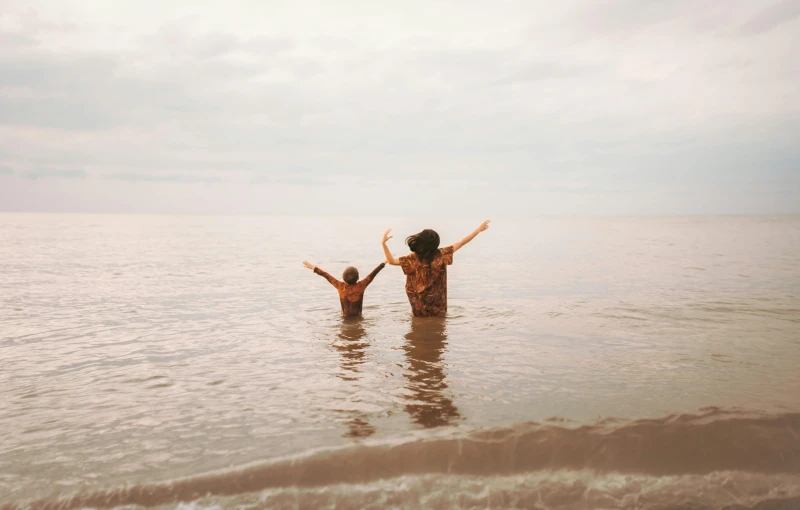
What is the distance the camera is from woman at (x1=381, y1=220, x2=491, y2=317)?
9.48 metres

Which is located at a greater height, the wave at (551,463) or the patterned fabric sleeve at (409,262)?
the patterned fabric sleeve at (409,262)

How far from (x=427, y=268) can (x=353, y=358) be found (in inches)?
115

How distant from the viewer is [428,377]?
6.38m

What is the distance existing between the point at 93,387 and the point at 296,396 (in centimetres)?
247

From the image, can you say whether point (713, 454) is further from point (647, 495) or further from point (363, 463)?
point (363, 463)

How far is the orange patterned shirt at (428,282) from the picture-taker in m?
9.80

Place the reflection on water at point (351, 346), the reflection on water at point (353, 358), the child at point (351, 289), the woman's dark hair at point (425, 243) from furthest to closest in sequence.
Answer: the child at point (351, 289), the woman's dark hair at point (425, 243), the reflection on water at point (351, 346), the reflection on water at point (353, 358)

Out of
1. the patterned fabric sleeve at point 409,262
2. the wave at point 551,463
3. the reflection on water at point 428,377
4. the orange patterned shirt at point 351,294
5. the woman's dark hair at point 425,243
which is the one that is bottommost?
the wave at point 551,463

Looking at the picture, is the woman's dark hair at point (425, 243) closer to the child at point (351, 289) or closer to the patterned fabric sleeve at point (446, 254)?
the patterned fabric sleeve at point (446, 254)

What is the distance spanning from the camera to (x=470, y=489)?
4.04m

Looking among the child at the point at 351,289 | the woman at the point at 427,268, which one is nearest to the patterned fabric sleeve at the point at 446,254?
the woman at the point at 427,268

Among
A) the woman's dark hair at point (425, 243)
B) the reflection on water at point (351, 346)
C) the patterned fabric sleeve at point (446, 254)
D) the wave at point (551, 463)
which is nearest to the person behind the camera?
the wave at point (551, 463)

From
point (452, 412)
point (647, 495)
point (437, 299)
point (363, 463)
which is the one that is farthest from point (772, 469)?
point (437, 299)

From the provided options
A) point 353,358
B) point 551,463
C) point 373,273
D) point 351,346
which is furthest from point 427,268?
point 551,463
